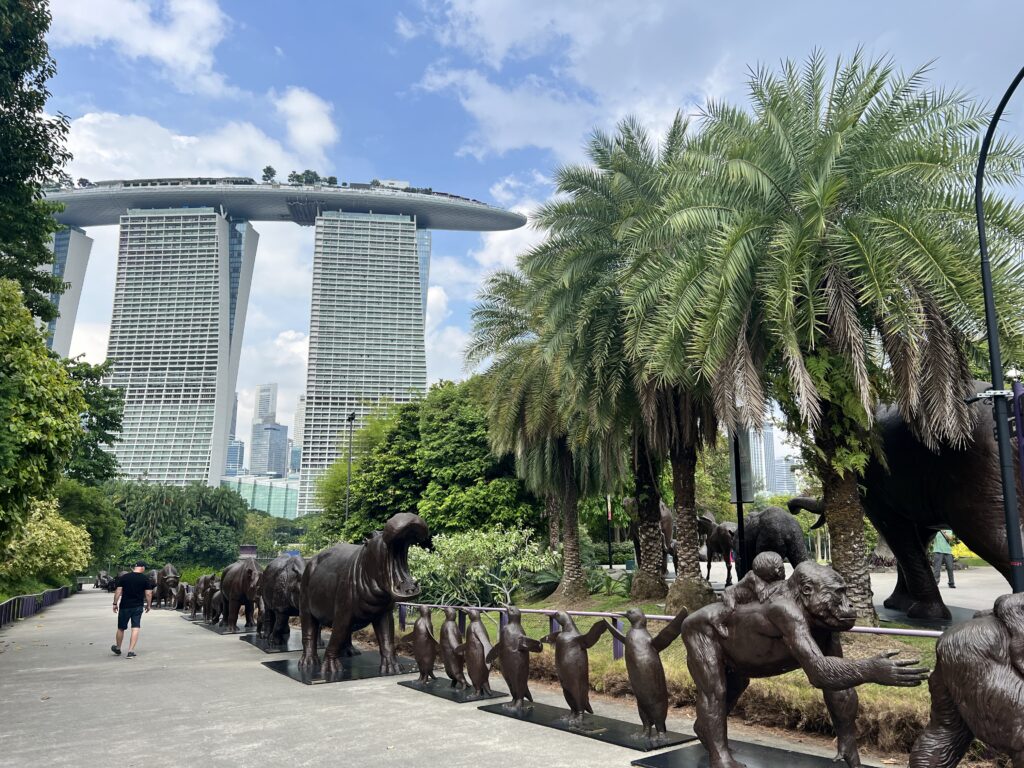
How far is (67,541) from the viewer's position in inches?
1095

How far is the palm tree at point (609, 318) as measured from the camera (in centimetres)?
1387

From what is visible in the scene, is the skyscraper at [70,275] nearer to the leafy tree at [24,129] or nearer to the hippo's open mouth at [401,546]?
the leafy tree at [24,129]

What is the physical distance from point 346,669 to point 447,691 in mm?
2382

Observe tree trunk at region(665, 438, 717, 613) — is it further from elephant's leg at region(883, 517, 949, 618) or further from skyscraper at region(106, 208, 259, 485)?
skyscraper at region(106, 208, 259, 485)

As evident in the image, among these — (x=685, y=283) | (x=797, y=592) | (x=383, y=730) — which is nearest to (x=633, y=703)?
(x=383, y=730)

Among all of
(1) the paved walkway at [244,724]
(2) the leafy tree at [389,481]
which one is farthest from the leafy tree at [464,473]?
(1) the paved walkway at [244,724]

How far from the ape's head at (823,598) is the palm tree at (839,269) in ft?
16.4

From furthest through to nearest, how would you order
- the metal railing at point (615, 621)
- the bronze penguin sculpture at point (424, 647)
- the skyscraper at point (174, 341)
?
the skyscraper at point (174, 341) < the bronze penguin sculpture at point (424, 647) < the metal railing at point (615, 621)

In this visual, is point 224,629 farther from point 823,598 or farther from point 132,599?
point 823,598

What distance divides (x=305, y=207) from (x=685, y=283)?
133956mm

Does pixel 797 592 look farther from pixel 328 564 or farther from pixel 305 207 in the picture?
pixel 305 207

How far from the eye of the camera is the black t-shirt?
12.4m

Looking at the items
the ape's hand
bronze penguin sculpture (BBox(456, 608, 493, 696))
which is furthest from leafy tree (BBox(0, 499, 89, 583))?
the ape's hand

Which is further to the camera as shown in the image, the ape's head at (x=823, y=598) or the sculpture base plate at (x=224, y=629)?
the sculpture base plate at (x=224, y=629)
